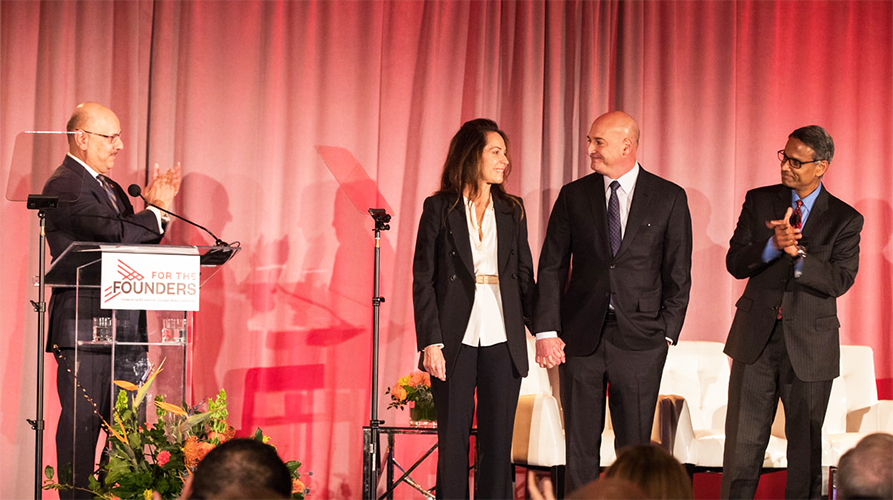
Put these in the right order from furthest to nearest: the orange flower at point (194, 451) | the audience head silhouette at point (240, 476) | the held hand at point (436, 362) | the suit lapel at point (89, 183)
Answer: the suit lapel at point (89, 183), the held hand at point (436, 362), the orange flower at point (194, 451), the audience head silhouette at point (240, 476)

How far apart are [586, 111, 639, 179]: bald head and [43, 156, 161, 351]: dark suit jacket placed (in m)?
2.03

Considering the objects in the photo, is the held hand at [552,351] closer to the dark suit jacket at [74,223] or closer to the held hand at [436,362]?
the held hand at [436,362]

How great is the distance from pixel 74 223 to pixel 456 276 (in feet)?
5.69

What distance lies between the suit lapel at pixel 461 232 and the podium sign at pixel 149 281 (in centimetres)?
107

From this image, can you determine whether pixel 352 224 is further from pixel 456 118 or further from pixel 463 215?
pixel 463 215

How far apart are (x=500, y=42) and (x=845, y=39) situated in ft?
7.14

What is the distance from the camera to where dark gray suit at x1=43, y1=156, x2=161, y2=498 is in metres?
4.00

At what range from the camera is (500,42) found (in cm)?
589

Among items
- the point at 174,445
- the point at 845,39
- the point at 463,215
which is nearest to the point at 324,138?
the point at 463,215

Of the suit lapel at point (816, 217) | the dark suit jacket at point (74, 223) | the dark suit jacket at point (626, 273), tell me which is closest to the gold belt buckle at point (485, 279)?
the dark suit jacket at point (626, 273)

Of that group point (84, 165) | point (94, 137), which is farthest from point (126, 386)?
point (94, 137)

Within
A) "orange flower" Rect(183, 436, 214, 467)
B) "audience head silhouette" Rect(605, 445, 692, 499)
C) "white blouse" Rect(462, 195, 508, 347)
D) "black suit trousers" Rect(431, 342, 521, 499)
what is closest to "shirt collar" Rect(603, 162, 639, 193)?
"white blouse" Rect(462, 195, 508, 347)

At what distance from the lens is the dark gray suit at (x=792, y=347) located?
13.0 feet

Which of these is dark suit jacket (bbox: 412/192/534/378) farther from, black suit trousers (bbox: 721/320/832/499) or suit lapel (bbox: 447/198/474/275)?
black suit trousers (bbox: 721/320/832/499)
